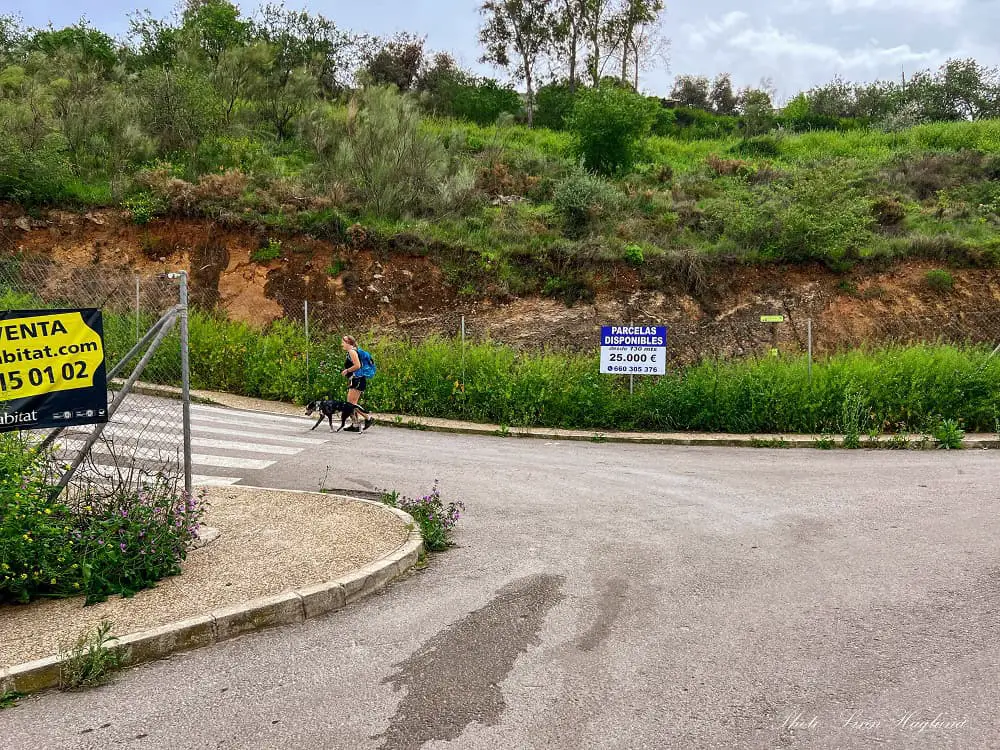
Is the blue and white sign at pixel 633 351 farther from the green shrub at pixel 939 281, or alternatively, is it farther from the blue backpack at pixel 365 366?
the green shrub at pixel 939 281

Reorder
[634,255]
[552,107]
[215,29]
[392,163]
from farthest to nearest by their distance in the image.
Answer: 1. [552,107]
2. [215,29]
3. [392,163]
4. [634,255]

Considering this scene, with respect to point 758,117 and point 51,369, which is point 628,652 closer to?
point 51,369

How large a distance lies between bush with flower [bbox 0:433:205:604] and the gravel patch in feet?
0.44

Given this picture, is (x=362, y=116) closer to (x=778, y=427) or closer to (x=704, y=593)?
(x=778, y=427)

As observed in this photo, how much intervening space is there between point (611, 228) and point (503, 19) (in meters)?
23.7

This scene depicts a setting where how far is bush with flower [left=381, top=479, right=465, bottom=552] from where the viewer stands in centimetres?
673

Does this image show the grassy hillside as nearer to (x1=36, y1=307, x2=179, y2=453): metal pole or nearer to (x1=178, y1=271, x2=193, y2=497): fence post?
(x1=178, y1=271, x2=193, y2=497): fence post

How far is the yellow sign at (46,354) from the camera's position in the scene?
17.4 feet

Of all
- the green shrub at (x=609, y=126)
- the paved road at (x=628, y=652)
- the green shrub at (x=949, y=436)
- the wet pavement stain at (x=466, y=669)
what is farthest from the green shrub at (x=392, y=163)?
the wet pavement stain at (x=466, y=669)

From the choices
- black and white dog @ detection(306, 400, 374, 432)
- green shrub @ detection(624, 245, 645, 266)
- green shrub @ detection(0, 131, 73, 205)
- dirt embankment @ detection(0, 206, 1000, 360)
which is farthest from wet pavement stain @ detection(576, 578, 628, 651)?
green shrub @ detection(0, 131, 73, 205)

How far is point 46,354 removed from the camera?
5.47 meters

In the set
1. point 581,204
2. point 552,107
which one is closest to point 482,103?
point 552,107

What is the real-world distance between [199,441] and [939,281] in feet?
67.4

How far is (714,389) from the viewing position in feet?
46.4
